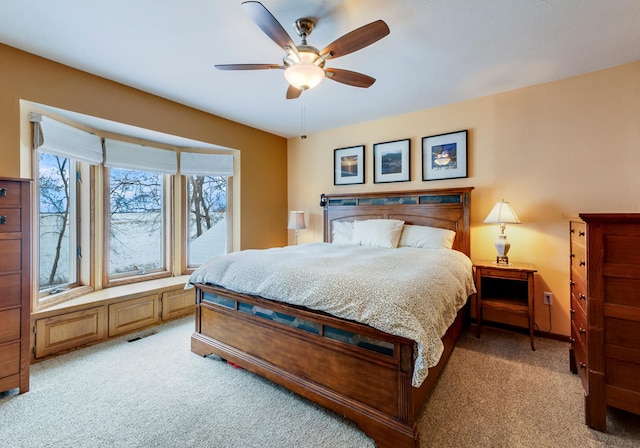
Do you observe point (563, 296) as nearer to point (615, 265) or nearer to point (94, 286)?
point (615, 265)

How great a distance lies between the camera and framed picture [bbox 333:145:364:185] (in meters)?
4.19

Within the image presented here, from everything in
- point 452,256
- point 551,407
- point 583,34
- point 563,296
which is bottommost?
point 551,407

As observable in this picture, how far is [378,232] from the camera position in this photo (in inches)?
136

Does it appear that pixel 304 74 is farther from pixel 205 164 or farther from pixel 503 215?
pixel 205 164

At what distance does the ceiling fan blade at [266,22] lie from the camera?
4.88 ft

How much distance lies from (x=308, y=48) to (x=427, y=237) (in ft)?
7.67

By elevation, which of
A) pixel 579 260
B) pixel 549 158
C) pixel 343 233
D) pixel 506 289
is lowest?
pixel 506 289

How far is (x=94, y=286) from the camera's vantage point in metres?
3.18

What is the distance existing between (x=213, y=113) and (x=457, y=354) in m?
4.04

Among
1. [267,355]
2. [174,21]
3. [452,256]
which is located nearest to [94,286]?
[267,355]

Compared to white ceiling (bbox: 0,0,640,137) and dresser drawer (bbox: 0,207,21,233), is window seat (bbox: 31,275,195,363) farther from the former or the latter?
white ceiling (bbox: 0,0,640,137)

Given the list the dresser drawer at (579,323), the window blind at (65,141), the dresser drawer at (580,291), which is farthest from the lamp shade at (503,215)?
the window blind at (65,141)

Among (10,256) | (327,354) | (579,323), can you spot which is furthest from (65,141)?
(579,323)

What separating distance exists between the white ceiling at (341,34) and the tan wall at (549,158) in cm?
22
